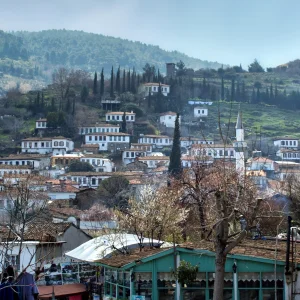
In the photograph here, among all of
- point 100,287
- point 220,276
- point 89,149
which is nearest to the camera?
point 220,276

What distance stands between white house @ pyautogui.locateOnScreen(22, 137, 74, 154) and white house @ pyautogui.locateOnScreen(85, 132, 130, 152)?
247 inches

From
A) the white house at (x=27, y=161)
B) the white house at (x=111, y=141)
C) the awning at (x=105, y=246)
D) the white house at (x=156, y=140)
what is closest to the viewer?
the awning at (x=105, y=246)

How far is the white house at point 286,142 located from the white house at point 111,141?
2698 centimetres

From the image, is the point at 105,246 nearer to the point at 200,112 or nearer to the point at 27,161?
the point at 27,161

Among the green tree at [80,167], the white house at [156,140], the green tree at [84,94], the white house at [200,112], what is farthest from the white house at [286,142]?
the green tree at [80,167]

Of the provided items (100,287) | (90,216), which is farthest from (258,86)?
(100,287)

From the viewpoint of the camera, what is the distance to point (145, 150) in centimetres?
12462

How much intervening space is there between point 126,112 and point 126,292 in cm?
11992

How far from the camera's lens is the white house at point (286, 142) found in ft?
443

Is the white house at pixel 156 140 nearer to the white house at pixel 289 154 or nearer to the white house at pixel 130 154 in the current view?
the white house at pixel 130 154

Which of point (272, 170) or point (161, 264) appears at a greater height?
point (161, 264)

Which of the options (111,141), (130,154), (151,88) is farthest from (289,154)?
(151,88)

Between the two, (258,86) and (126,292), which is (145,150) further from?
(126,292)

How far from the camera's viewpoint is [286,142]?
136 m
